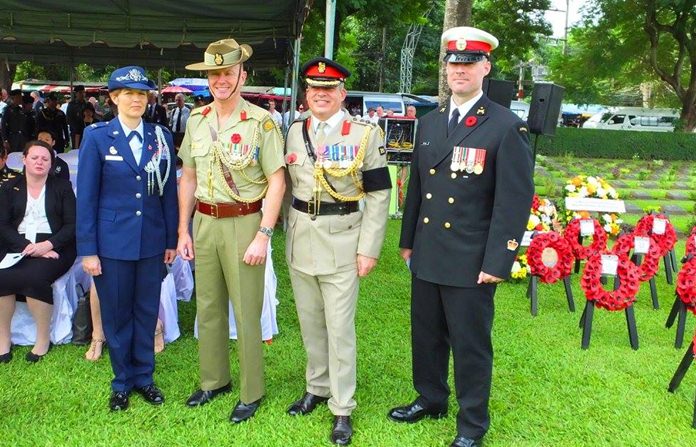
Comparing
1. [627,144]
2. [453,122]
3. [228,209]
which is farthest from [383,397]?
[627,144]

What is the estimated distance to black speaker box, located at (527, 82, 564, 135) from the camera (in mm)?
6328

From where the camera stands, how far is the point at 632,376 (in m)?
3.94

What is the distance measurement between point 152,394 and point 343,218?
4.94 feet

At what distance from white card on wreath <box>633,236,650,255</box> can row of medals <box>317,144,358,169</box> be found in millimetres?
3282

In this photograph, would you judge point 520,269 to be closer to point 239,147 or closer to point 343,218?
point 343,218

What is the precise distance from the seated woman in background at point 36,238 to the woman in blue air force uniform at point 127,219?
99cm

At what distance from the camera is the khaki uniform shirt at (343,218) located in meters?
2.93

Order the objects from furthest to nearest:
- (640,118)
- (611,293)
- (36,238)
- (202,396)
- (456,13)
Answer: (640,118) → (456,13) → (611,293) → (36,238) → (202,396)

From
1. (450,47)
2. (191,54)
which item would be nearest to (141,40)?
(191,54)

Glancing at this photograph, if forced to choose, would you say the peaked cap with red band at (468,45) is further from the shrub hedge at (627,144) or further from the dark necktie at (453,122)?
the shrub hedge at (627,144)

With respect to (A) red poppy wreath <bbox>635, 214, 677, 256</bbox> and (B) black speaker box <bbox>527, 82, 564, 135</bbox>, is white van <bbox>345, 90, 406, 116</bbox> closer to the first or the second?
(B) black speaker box <bbox>527, 82, 564, 135</bbox>

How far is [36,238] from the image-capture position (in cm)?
404

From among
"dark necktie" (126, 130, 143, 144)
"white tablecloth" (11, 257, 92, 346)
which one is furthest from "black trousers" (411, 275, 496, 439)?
"white tablecloth" (11, 257, 92, 346)

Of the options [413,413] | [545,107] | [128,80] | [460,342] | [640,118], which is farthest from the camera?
[640,118]
